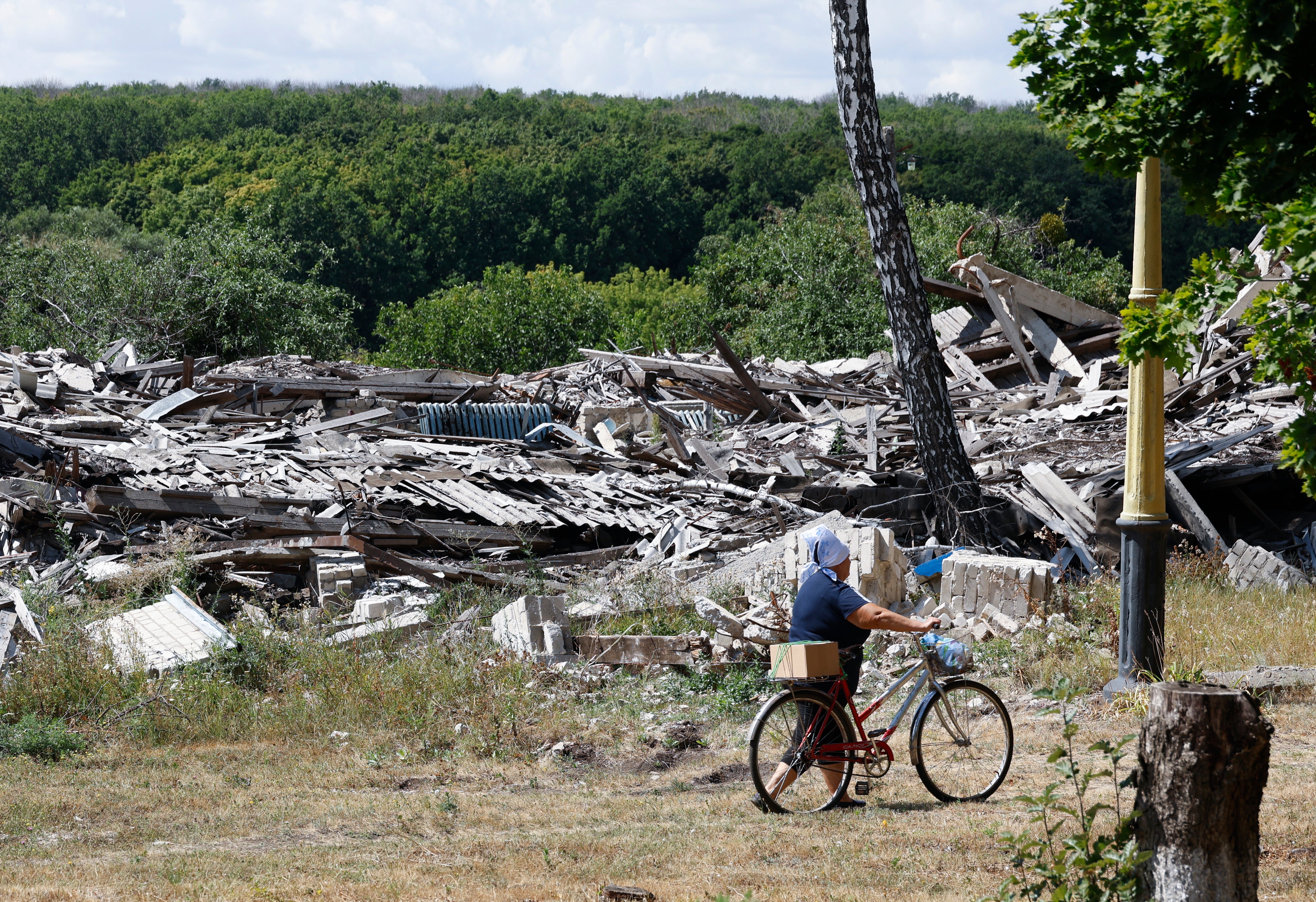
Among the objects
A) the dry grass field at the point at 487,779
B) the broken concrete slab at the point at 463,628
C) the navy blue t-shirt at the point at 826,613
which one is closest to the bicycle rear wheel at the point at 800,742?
the dry grass field at the point at 487,779

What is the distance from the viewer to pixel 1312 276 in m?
2.98

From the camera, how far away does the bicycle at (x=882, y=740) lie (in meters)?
5.64

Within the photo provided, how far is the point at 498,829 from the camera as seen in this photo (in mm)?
5652

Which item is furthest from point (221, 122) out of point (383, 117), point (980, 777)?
point (980, 777)

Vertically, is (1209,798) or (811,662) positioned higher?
(811,662)

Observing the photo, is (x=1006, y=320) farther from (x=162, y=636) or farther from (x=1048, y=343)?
(x=162, y=636)

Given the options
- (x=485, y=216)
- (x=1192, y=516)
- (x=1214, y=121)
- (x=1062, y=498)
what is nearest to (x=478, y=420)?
(x=1062, y=498)

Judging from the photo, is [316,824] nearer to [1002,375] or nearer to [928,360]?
[928,360]

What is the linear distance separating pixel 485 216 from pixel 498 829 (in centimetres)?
6399

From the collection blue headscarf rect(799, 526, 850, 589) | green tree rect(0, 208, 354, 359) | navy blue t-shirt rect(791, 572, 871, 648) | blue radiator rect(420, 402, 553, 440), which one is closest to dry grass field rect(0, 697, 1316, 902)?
navy blue t-shirt rect(791, 572, 871, 648)

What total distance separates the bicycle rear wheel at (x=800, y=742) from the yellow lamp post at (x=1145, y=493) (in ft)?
7.36

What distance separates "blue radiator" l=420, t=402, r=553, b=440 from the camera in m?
17.3

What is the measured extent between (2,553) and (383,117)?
75.9 m

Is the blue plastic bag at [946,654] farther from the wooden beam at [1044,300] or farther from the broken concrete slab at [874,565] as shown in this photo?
the wooden beam at [1044,300]
